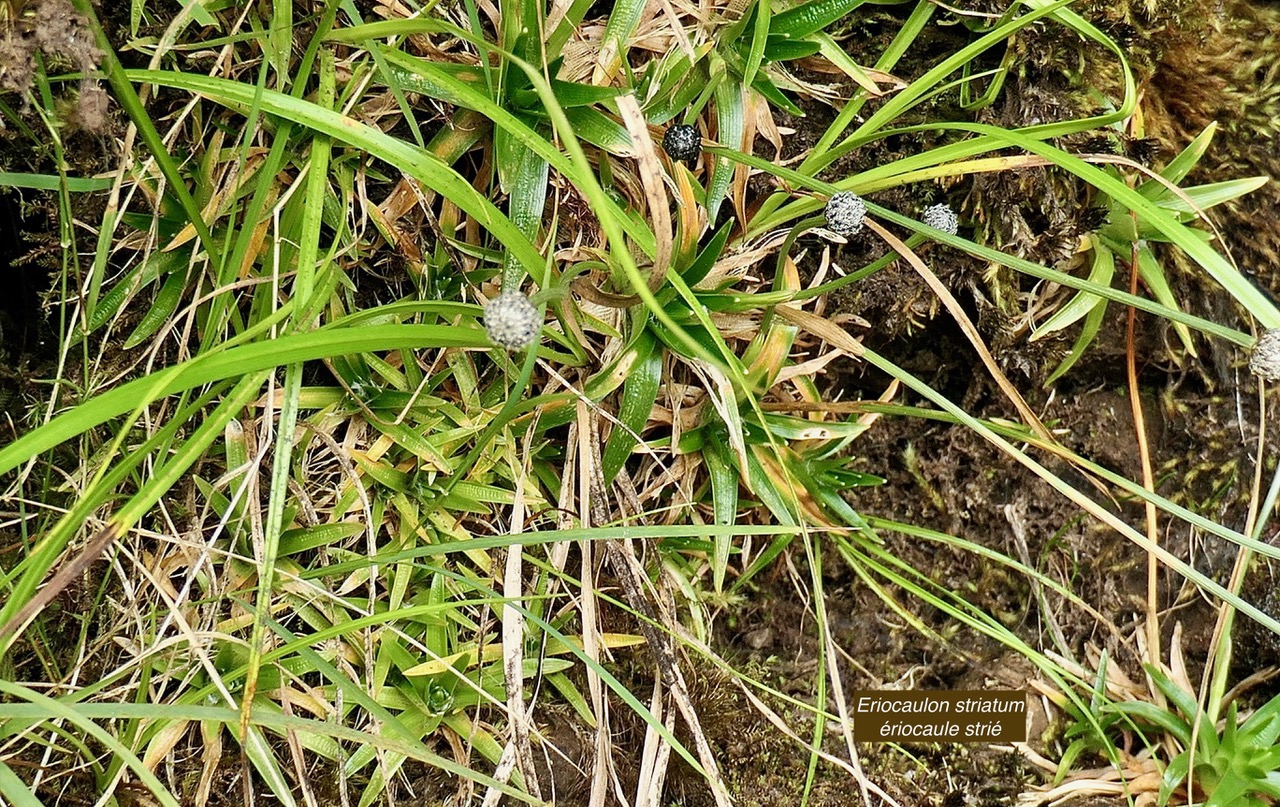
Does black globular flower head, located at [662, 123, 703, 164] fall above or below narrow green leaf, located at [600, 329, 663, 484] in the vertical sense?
above

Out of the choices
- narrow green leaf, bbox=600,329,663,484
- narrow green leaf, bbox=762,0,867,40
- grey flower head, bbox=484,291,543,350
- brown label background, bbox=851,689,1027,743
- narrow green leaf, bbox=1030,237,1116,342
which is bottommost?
brown label background, bbox=851,689,1027,743

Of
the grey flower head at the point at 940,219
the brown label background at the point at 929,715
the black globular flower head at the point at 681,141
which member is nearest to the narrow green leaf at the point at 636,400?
the black globular flower head at the point at 681,141

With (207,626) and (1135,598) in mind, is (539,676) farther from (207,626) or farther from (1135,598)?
(1135,598)

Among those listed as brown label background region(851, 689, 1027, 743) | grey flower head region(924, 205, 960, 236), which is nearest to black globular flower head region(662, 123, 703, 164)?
grey flower head region(924, 205, 960, 236)

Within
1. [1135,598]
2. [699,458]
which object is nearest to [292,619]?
[699,458]

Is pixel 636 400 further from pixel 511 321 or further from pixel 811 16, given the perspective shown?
pixel 811 16

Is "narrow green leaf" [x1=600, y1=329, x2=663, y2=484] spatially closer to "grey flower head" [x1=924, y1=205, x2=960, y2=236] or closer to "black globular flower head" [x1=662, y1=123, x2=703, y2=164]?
"black globular flower head" [x1=662, y1=123, x2=703, y2=164]

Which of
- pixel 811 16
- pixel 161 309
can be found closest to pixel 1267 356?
pixel 811 16
